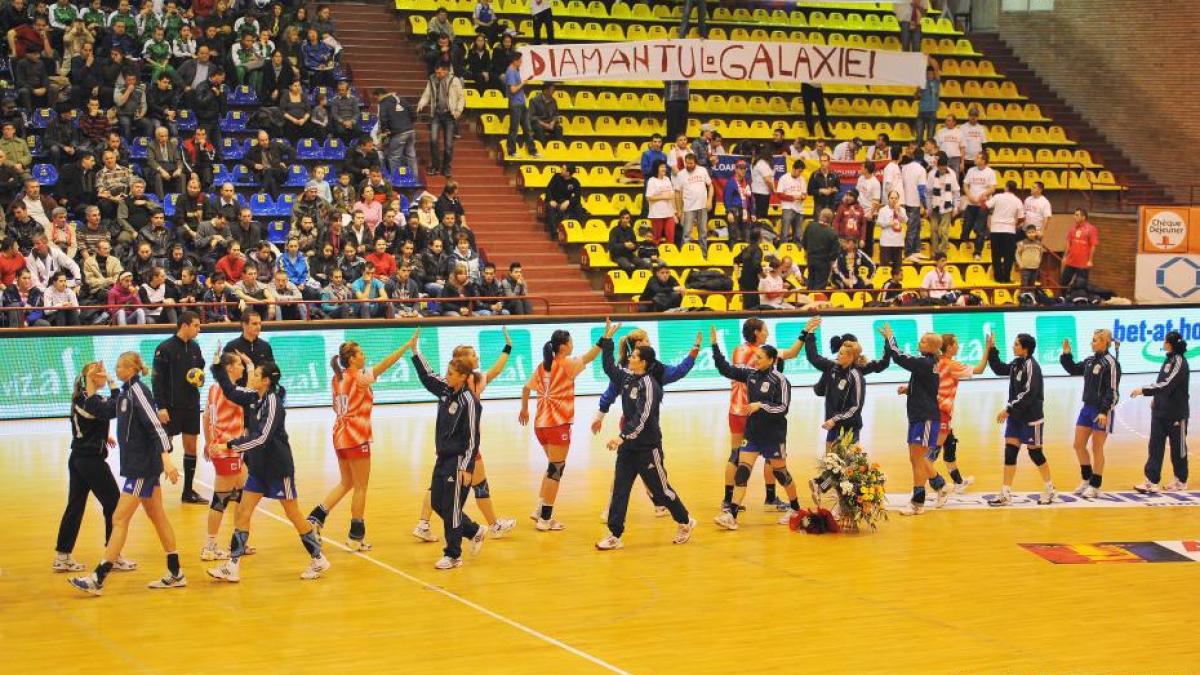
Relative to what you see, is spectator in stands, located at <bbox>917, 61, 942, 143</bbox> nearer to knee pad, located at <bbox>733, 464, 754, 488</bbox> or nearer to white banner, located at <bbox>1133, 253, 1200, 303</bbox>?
white banner, located at <bbox>1133, 253, 1200, 303</bbox>

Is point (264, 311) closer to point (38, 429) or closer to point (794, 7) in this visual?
point (38, 429)

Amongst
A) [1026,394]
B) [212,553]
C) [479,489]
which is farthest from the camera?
[1026,394]

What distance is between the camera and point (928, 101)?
32906 mm

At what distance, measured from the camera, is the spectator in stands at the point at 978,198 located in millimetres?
30656

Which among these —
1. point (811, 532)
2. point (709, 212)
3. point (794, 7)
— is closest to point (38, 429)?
point (811, 532)

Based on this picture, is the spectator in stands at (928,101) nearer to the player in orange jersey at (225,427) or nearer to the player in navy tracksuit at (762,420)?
the player in navy tracksuit at (762,420)

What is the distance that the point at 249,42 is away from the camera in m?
→ 26.9

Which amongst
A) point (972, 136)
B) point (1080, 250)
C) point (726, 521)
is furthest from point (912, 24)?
point (726, 521)

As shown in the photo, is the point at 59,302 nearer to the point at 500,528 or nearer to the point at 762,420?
the point at 500,528

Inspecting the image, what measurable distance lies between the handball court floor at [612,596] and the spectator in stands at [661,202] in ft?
35.9

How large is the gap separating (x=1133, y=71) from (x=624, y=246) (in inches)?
620

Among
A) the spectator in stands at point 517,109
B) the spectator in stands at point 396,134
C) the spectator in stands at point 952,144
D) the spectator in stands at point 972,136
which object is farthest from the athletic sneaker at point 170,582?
the spectator in stands at point 972,136

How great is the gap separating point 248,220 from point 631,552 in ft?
39.7

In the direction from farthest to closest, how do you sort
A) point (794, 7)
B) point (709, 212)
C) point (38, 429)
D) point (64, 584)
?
point (794, 7)
point (709, 212)
point (38, 429)
point (64, 584)
